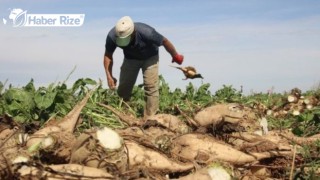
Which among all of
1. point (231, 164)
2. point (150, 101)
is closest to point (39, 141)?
point (231, 164)

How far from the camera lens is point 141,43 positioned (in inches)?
315

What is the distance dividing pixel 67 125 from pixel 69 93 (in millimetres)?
2077

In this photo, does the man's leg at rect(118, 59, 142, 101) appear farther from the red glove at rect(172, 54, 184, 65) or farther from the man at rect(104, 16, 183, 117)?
the red glove at rect(172, 54, 184, 65)

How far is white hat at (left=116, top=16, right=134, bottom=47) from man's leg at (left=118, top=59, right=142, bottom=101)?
59 cm

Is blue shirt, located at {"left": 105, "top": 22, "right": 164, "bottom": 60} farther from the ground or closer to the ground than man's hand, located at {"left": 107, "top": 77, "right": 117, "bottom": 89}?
farther from the ground

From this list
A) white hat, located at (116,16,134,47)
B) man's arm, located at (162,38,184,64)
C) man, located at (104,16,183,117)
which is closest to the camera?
white hat, located at (116,16,134,47)

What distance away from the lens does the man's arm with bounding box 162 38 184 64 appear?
27.2 ft

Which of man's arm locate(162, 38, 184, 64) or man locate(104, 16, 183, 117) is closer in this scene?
man locate(104, 16, 183, 117)

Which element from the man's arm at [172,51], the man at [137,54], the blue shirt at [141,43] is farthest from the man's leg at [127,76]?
the man's arm at [172,51]

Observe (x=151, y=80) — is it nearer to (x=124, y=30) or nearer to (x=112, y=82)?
(x=112, y=82)

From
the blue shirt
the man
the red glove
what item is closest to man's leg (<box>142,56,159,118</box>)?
the man

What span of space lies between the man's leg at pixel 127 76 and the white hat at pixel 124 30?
1.93 ft

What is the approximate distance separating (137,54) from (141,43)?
10.9 inches

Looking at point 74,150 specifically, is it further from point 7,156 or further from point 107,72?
point 107,72
